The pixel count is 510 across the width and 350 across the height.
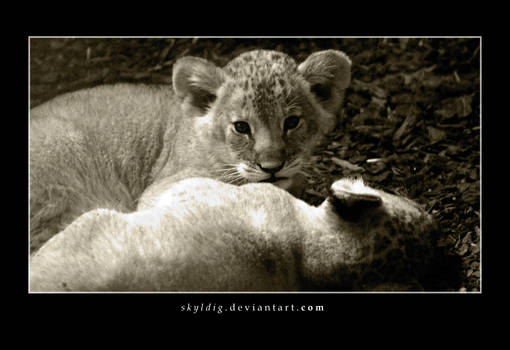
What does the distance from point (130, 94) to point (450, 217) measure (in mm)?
3508

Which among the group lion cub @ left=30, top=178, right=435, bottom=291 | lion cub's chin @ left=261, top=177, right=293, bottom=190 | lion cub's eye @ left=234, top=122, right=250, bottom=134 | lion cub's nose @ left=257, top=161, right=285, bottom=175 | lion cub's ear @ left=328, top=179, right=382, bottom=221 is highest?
lion cub's eye @ left=234, top=122, right=250, bottom=134

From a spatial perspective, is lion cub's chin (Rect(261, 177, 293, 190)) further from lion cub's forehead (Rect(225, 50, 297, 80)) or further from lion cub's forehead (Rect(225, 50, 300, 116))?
lion cub's forehead (Rect(225, 50, 297, 80))

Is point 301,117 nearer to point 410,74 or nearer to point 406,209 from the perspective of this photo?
point 406,209

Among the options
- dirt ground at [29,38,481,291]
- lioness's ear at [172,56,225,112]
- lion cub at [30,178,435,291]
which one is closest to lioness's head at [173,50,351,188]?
lioness's ear at [172,56,225,112]

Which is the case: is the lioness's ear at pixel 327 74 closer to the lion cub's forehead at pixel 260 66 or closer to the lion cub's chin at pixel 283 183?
the lion cub's forehead at pixel 260 66

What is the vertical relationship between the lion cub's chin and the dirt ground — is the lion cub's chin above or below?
below

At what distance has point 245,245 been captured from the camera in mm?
5031

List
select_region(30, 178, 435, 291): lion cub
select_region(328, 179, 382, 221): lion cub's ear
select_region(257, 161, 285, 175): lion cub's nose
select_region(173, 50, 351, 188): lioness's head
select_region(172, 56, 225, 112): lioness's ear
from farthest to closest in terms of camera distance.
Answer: select_region(172, 56, 225, 112): lioness's ear, select_region(173, 50, 351, 188): lioness's head, select_region(257, 161, 285, 175): lion cub's nose, select_region(328, 179, 382, 221): lion cub's ear, select_region(30, 178, 435, 291): lion cub

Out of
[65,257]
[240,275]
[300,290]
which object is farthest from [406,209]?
[65,257]

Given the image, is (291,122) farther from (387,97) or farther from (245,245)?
(387,97)

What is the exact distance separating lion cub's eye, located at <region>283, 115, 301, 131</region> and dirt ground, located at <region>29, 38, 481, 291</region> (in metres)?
0.80

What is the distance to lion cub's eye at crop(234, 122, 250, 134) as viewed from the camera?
615 cm

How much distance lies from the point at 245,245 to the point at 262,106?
153 cm

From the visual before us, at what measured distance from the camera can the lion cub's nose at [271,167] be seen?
230 inches
